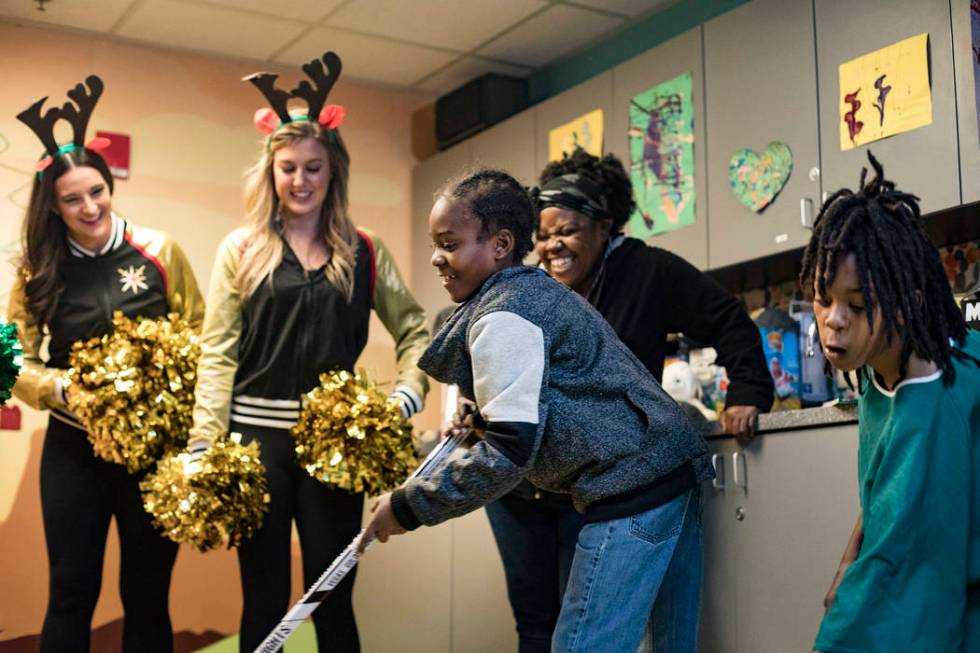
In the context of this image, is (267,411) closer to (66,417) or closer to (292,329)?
(292,329)

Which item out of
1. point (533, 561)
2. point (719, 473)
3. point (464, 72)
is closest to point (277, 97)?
point (533, 561)

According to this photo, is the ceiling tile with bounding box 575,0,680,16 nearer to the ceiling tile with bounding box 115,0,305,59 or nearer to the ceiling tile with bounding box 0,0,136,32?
the ceiling tile with bounding box 115,0,305,59

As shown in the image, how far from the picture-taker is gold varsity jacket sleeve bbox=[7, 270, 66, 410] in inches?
119

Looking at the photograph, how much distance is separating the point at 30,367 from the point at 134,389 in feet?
1.21

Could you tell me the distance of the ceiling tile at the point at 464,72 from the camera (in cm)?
501

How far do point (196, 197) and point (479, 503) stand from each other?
326cm

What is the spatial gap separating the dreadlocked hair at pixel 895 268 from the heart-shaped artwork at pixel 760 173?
2074 mm

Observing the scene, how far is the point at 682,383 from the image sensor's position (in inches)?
146

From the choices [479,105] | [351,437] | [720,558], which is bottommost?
[720,558]

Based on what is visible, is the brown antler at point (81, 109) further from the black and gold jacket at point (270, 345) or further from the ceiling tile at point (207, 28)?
the ceiling tile at point (207, 28)

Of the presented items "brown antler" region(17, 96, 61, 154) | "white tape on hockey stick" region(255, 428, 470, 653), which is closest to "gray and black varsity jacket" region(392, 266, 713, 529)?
"white tape on hockey stick" region(255, 428, 470, 653)

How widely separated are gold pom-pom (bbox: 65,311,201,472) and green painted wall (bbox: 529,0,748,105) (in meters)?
2.31

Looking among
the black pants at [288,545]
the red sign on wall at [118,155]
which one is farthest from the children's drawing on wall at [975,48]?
the red sign on wall at [118,155]

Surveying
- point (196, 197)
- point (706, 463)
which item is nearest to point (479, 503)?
point (706, 463)
